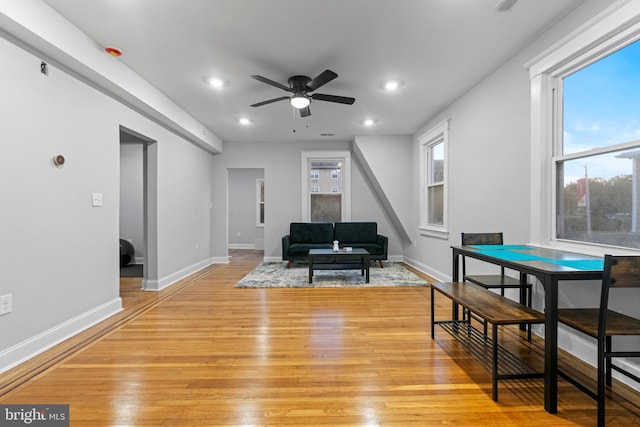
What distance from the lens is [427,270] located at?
4.94 m

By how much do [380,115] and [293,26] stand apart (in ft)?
8.38

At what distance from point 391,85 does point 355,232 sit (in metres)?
3.11

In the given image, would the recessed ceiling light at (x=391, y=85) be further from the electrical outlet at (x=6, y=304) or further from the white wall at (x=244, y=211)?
the white wall at (x=244, y=211)

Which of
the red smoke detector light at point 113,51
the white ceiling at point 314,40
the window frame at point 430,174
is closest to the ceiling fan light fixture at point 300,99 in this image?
the white ceiling at point 314,40

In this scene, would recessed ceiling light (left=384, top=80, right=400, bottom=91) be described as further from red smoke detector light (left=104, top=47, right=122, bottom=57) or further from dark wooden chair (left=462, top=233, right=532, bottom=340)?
red smoke detector light (left=104, top=47, right=122, bottom=57)

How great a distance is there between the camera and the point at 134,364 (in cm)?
204

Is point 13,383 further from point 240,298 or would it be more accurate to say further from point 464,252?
point 464,252

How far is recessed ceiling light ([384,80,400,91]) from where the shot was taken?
3438 mm

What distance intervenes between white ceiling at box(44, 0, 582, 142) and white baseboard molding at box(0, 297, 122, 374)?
2.44 metres

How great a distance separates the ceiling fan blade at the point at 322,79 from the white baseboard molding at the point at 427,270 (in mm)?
3082

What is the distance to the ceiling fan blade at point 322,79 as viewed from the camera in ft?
9.24

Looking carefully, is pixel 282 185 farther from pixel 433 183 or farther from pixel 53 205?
pixel 53 205

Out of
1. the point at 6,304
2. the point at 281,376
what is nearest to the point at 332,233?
the point at 281,376

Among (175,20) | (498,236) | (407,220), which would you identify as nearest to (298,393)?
(498,236)
